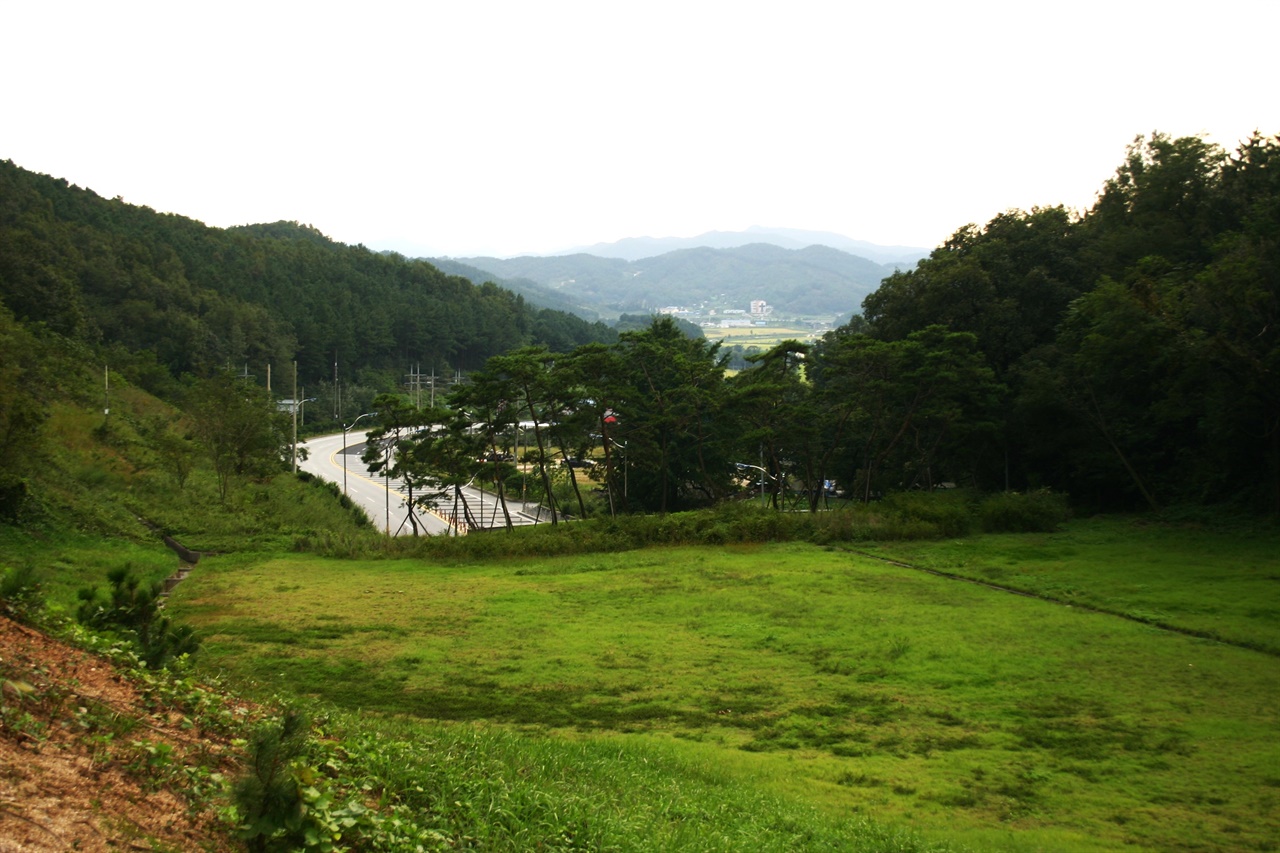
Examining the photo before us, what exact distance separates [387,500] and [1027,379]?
74.5 feet

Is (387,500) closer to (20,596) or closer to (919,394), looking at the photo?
(919,394)

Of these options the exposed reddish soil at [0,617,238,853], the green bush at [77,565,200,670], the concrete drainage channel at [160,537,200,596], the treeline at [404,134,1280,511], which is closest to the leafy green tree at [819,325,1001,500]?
the treeline at [404,134,1280,511]

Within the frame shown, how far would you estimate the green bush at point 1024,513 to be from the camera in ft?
82.6

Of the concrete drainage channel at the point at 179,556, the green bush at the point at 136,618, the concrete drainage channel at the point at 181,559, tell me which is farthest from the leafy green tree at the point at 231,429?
the green bush at the point at 136,618

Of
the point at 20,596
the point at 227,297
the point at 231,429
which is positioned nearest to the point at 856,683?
the point at 20,596

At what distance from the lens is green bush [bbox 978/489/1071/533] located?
25.2m

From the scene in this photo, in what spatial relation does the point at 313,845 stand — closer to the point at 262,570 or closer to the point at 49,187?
the point at 262,570

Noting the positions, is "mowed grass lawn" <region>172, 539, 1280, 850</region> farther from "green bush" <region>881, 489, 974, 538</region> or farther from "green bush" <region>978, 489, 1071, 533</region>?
"green bush" <region>978, 489, 1071, 533</region>

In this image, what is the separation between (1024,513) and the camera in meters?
25.3

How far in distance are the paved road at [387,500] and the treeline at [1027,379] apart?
6.98m

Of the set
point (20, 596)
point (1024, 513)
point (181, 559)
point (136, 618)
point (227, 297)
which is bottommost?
point (181, 559)

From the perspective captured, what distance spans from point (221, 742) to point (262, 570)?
16457 millimetres

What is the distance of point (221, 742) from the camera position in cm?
584

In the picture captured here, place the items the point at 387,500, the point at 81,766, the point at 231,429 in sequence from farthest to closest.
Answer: the point at 387,500 → the point at 231,429 → the point at 81,766
